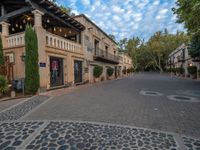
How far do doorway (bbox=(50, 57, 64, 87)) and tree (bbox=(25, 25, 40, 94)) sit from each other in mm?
2370

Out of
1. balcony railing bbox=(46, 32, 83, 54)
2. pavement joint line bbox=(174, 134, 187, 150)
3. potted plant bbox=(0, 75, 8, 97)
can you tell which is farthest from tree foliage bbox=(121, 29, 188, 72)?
pavement joint line bbox=(174, 134, 187, 150)

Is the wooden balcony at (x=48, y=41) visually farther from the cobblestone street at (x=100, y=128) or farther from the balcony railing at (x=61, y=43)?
the cobblestone street at (x=100, y=128)

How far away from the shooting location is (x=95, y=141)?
12.5 ft

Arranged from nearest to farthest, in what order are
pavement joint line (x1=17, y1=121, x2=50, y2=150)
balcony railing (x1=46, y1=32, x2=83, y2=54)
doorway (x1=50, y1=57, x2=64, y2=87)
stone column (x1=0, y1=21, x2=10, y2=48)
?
pavement joint line (x1=17, y1=121, x2=50, y2=150), balcony railing (x1=46, y1=32, x2=83, y2=54), stone column (x1=0, y1=21, x2=10, y2=48), doorway (x1=50, y1=57, x2=64, y2=87)

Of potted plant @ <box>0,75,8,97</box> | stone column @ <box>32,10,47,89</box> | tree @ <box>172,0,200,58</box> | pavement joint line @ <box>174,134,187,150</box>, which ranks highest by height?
tree @ <box>172,0,200,58</box>

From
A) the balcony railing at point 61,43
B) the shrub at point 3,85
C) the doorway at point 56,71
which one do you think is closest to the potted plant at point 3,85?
the shrub at point 3,85

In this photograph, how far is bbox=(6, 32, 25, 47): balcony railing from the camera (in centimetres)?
1141

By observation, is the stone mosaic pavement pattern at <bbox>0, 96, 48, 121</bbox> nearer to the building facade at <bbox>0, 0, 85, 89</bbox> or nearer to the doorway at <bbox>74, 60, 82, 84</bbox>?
the building facade at <bbox>0, 0, 85, 89</bbox>

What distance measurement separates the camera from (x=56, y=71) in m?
13.3

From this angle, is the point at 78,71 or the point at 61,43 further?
the point at 78,71

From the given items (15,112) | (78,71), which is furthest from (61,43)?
(15,112)

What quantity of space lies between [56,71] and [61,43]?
2244 millimetres

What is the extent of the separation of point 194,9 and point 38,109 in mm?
10018

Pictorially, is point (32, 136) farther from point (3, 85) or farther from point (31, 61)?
point (31, 61)
